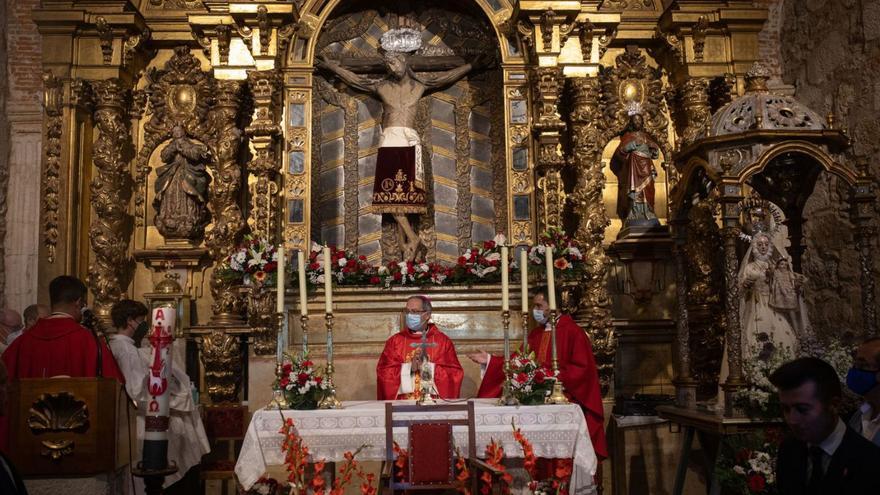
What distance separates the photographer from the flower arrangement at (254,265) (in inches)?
380

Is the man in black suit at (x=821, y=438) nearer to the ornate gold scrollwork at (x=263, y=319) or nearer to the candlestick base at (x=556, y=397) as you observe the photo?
the candlestick base at (x=556, y=397)

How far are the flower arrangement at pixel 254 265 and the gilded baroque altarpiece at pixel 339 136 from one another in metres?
0.46

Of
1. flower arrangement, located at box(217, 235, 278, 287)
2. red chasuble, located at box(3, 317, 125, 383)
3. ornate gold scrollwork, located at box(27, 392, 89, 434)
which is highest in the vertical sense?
flower arrangement, located at box(217, 235, 278, 287)

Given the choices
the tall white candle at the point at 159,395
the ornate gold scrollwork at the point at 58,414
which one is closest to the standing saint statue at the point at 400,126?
the tall white candle at the point at 159,395

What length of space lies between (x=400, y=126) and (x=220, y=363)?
12.1 feet

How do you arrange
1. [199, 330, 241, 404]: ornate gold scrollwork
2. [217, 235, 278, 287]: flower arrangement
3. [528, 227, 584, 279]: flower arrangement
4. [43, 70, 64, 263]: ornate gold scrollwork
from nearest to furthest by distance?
[217, 235, 278, 287]: flower arrangement < [528, 227, 584, 279]: flower arrangement < [199, 330, 241, 404]: ornate gold scrollwork < [43, 70, 64, 263]: ornate gold scrollwork

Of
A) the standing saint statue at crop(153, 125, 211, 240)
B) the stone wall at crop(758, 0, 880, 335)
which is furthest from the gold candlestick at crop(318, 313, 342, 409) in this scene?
the stone wall at crop(758, 0, 880, 335)

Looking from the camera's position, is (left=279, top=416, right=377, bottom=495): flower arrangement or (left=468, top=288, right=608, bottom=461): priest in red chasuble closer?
(left=279, top=416, right=377, bottom=495): flower arrangement

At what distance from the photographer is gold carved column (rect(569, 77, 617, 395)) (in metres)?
10.3

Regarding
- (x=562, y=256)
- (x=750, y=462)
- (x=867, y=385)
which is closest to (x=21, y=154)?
(x=562, y=256)

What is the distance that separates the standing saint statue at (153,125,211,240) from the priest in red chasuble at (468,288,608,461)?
4.46 m

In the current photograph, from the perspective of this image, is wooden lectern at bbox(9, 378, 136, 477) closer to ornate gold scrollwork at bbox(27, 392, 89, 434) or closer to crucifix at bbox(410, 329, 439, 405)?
ornate gold scrollwork at bbox(27, 392, 89, 434)

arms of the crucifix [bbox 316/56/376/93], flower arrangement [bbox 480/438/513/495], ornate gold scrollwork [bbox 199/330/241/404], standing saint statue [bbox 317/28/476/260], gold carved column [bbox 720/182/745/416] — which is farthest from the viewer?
arms of the crucifix [bbox 316/56/376/93]

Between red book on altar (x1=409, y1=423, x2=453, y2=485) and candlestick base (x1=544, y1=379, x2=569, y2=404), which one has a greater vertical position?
candlestick base (x1=544, y1=379, x2=569, y2=404)
